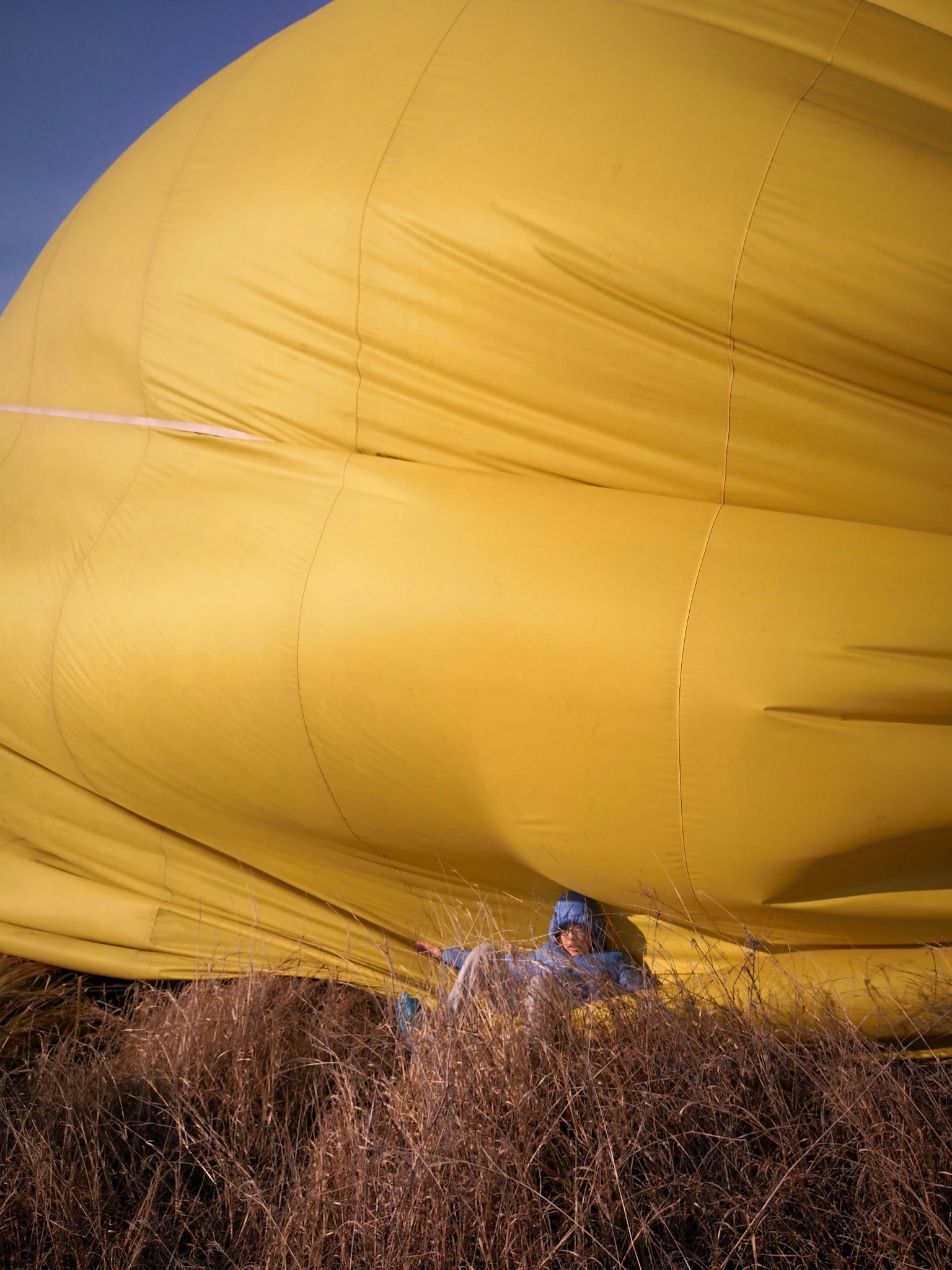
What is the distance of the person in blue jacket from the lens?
6.85ft

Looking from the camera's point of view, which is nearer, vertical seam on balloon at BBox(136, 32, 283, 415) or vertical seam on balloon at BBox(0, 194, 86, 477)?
vertical seam on balloon at BBox(136, 32, 283, 415)

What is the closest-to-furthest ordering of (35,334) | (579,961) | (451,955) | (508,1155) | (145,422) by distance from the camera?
(508,1155) → (579,961) → (451,955) → (145,422) → (35,334)

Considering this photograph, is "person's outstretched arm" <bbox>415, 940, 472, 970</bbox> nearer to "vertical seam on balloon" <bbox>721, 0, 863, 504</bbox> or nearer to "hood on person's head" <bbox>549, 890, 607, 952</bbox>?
"hood on person's head" <bbox>549, 890, 607, 952</bbox>

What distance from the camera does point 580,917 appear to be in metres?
2.40

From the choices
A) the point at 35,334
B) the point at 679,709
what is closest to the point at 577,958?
the point at 679,709

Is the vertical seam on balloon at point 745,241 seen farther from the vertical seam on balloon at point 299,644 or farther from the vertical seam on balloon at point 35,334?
the vertical seam on balloon at point 35,334

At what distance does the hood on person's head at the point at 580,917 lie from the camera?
2.37 meters

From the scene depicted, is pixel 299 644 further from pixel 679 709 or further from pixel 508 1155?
pixel 508 1155

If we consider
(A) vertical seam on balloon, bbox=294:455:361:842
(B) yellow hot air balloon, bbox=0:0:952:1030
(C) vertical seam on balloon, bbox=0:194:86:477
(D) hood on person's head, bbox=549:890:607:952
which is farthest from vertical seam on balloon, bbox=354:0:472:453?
(C) vertical seam on balloon, bbox=0:194:86:477

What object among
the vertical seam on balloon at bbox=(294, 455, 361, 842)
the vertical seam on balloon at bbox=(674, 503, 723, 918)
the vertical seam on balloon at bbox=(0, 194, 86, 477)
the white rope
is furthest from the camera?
the vertical seam on balloon at bbox=(0, 194, 86, 477)

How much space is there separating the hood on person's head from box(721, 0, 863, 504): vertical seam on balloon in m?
1.00

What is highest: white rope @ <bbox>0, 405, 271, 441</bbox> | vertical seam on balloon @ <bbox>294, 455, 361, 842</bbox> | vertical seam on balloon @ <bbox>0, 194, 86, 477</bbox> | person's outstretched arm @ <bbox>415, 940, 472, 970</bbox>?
vertical seam on balloon @ <bbox>0, 194, 86, 477</bbox>

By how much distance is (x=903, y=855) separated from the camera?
2.08 m

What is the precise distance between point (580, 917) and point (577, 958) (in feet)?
0.47
